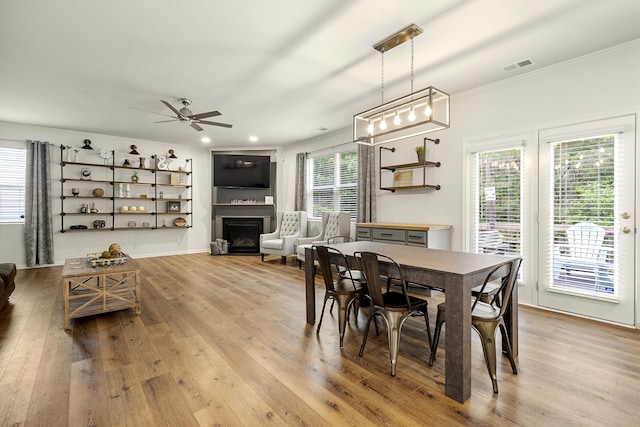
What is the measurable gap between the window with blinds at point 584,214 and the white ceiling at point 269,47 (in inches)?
40.6

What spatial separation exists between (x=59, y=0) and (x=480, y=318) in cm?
384

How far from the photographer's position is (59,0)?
2.39 m

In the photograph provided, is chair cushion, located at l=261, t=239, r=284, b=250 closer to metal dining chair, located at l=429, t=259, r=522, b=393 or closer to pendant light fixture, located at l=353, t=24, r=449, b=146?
pendant light fixture, located at l=353, t=24, r=449, b=146

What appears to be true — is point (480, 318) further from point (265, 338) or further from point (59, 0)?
point (59, 0)

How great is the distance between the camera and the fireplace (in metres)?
7.75

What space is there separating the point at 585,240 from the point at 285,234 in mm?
5307

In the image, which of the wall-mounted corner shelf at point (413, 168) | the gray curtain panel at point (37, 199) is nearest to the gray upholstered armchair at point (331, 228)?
the wall-mounted corner shelf at point (413, 168)

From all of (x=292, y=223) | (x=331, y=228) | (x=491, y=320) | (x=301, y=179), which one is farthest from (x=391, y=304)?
(x=301, y=179)

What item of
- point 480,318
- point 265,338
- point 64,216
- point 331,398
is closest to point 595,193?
point 480,318

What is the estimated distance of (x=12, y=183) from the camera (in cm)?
582

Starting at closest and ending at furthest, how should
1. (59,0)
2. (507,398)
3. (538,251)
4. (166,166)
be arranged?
(507,398)
(59,0)
(538,251)
(166,166)

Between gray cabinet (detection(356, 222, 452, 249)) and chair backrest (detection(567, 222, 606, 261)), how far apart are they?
133 cm

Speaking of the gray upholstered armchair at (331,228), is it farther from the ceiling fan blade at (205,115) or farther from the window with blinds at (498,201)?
the ceiling fan blade at (205,115)

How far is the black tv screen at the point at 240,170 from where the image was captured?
7.80 metres
